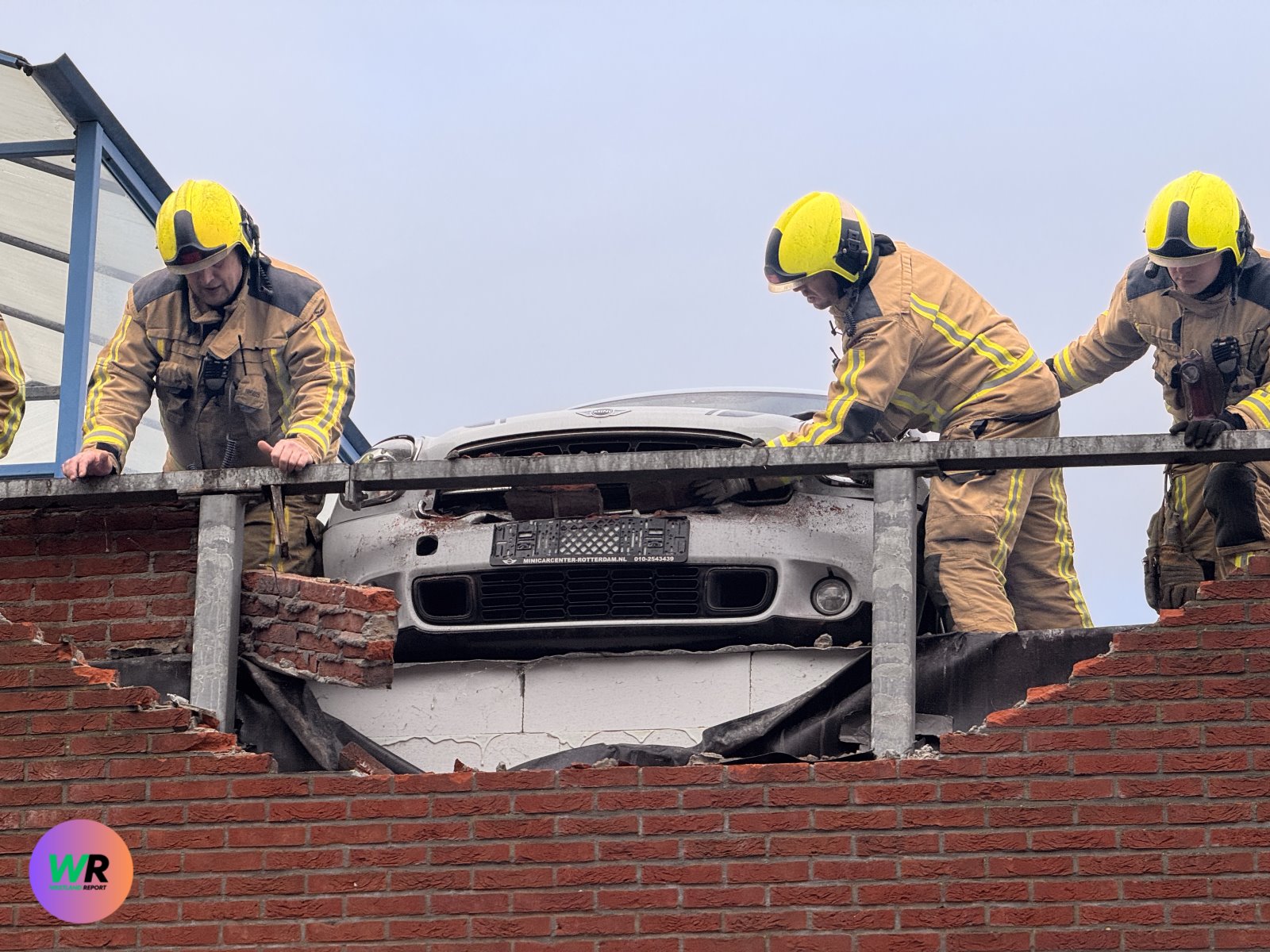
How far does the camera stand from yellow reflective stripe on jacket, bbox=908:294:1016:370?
7.80m

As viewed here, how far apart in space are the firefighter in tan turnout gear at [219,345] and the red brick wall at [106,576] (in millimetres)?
1102

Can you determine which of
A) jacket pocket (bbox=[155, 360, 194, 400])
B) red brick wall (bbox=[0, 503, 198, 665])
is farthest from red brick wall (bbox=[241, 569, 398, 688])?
jacket pocket (bbox=[155, 360, 194, 400])

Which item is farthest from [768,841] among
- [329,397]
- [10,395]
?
[10,395]

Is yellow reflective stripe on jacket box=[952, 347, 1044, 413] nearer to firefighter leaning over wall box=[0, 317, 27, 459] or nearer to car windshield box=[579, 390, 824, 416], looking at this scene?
car windshield box=[579, 390, 824, 416]

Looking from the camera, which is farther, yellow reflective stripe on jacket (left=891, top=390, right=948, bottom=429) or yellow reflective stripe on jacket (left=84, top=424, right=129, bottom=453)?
yellow reflective stripe on jacket (left=891, top=390, right=948, bottom=429)

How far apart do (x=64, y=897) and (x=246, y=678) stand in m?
0.94

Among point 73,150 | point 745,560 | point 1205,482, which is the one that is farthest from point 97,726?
point 73,150

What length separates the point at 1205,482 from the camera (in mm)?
6906

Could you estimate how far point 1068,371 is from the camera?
326 inches

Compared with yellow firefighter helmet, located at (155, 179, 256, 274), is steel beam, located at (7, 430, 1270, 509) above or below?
below

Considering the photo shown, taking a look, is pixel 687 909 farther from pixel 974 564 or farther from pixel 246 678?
pixel 974 564

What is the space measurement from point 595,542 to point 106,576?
154 centimetres

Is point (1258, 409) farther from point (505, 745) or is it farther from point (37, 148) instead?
point (37, 148)

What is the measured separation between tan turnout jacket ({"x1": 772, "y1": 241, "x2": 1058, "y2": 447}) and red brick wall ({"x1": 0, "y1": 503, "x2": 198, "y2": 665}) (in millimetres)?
2406
